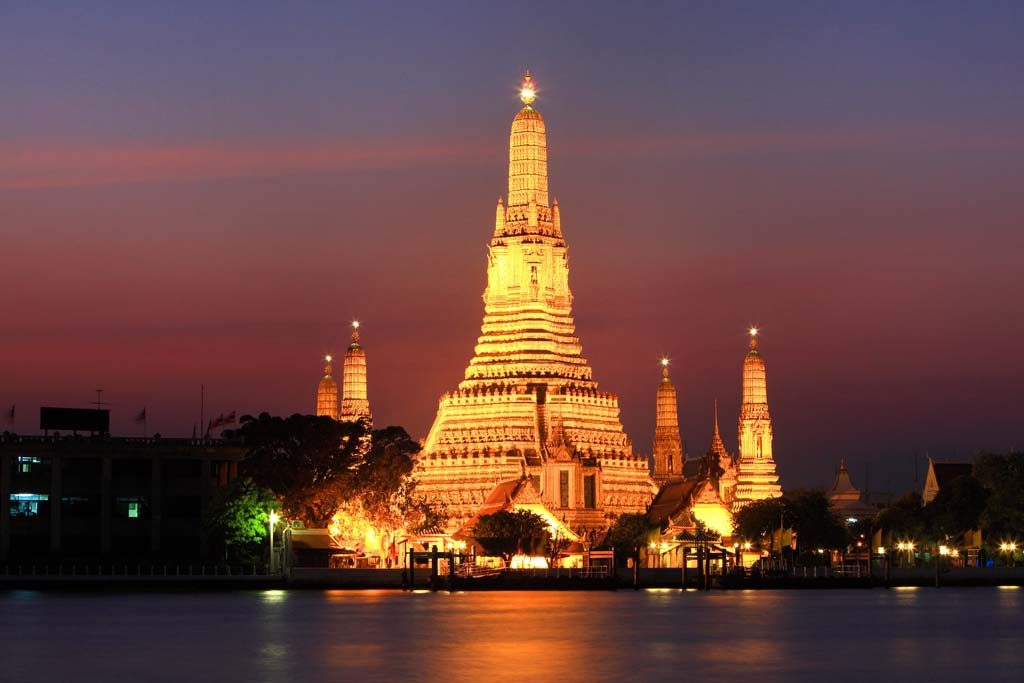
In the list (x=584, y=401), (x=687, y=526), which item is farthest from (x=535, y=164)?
(x=687, y=526)

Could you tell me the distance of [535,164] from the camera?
16100cm

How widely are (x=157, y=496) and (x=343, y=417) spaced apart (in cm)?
3037

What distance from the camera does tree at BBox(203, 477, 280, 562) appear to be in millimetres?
129375

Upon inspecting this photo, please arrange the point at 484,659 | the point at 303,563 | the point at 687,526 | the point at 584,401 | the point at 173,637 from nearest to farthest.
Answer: the point at 484,659 < the point at 173,637 < the point at 303,563 < the point at 687,526 < the point at 584,401

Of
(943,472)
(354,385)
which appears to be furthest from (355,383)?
(943,472)

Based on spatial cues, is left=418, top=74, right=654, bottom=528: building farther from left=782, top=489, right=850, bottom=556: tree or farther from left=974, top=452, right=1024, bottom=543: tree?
left=974, top=452, right=1024, bottom=543: tree

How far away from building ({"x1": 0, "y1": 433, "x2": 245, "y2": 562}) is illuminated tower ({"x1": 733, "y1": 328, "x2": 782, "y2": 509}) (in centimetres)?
4605

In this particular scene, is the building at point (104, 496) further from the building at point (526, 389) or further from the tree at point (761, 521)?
the tree at point (761, 521)

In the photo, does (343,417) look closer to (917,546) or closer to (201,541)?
(201,541)

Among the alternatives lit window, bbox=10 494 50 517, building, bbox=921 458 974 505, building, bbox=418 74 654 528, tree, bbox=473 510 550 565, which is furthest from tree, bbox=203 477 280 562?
building, bbox=921 458 974 505

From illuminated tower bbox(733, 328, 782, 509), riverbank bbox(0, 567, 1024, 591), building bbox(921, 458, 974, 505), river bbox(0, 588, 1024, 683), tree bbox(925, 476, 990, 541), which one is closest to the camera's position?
river bbox(0, 588, 1024, 683)

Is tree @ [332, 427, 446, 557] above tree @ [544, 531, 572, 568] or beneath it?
above

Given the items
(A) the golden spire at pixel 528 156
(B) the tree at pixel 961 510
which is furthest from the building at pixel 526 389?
(B) the tree at pixel 961 510

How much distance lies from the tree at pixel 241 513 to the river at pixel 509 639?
6415mm
